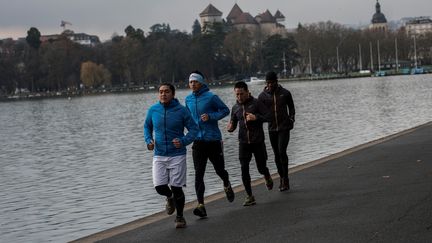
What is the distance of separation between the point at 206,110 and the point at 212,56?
168293 millimetres

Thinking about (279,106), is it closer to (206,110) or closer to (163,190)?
(206,110)

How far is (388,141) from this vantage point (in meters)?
21.3

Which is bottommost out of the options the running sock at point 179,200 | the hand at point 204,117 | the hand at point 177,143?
the running sock at point 179,200

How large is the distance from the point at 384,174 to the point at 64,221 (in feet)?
18.6

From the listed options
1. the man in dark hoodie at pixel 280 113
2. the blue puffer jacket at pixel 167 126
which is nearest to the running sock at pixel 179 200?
the blue puffer jacket at pixel 167 126

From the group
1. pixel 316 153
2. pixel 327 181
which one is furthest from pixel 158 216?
pixel 316 153

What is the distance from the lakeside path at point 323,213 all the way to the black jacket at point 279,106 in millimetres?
1058

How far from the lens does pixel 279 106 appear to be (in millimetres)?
12922

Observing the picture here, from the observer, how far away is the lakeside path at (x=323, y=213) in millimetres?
9016

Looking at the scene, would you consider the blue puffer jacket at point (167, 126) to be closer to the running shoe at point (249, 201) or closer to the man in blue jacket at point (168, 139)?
the man in blue jacket at point (168, 139)

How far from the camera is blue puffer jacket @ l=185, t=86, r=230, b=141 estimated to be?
11.0 meters

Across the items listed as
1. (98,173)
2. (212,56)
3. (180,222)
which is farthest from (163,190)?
(212,56)

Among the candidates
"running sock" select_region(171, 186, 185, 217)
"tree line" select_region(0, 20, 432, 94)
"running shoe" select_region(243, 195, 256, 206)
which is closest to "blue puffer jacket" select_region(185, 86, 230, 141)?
"running sock" select_region(171, 186, 185, 217)

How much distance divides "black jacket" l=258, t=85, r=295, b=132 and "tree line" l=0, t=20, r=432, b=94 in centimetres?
15456
